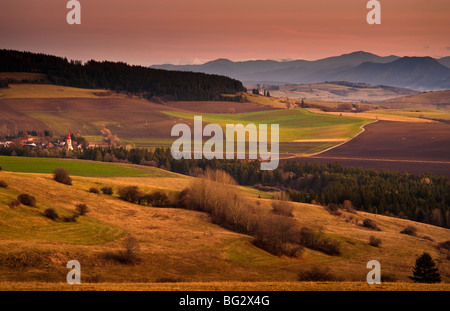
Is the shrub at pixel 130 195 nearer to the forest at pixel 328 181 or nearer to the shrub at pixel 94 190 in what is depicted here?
the shrub at pixel 94 190

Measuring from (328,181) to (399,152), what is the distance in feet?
142

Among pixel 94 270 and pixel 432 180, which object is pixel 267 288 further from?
pixel 432 180

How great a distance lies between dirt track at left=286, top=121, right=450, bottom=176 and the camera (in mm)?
153125

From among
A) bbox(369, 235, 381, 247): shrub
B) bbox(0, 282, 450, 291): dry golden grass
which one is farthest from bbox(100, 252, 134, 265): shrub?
bbox(369, 235, 381, 247): shrub

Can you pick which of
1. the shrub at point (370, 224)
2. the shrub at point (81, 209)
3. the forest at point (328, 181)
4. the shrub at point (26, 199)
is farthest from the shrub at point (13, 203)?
the forest at point (328, 181)

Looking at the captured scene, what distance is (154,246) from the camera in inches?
2264

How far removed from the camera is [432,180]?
136 metres

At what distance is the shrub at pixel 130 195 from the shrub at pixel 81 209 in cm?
1711

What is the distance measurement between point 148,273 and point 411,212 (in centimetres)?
8462

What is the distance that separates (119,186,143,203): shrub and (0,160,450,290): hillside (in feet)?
6.42

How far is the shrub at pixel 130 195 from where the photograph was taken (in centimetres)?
8538

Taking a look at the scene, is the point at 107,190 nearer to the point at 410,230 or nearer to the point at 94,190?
the point at 94,190

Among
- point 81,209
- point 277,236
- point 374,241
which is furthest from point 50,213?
point 374,241

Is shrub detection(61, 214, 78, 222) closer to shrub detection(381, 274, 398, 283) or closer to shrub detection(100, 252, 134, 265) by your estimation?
shrub detection(100, 252, 134, 265)
